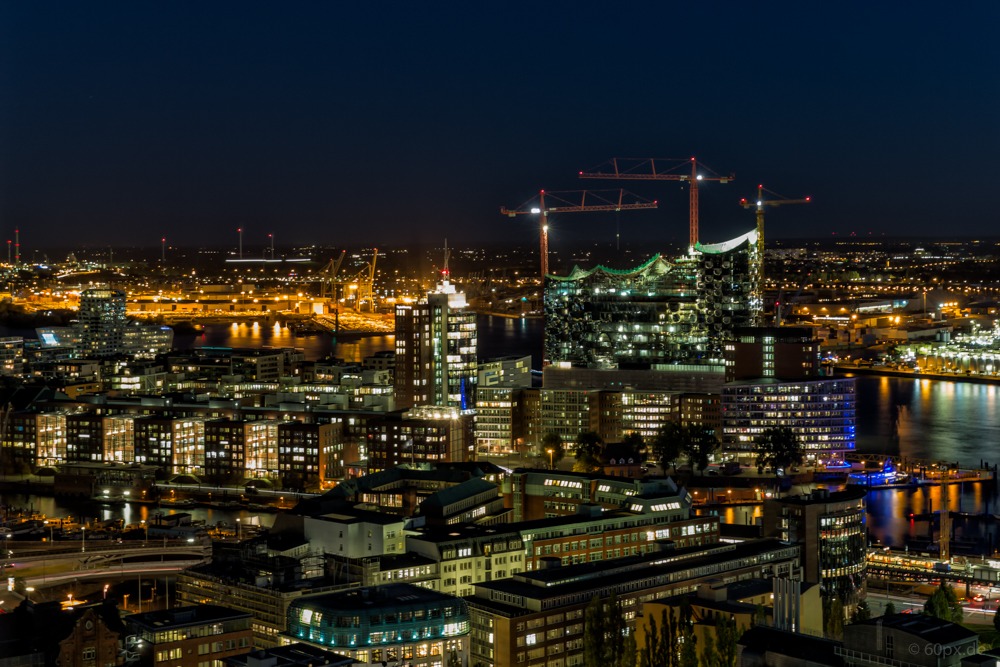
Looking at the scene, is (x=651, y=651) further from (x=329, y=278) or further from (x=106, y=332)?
(x=329, y=278)

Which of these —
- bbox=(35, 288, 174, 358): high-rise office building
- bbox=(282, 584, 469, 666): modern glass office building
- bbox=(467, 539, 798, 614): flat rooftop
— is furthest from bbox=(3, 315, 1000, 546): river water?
bbox=(282, 584, 469, 666): modern glass office building

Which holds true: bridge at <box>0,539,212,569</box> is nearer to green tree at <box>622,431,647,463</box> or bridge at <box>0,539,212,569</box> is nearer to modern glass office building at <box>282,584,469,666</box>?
modern glass office building at <box>282,584,469,666</box>

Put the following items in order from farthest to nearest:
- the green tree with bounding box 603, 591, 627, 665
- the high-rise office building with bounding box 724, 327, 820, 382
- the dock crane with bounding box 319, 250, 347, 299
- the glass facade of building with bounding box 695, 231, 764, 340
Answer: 1. the dock crane with bounding box 319, 250, 347, 299
2. the glass facade of building with bounding box 695, 231, 764, 340
3. the high-rise office building with bounding box 724, 327, 820, 382
4. the green tree with bounding box 603, 591, 627, 665

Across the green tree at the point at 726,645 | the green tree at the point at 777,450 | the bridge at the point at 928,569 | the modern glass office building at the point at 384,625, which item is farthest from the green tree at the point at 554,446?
the green tree at the point at 726,645

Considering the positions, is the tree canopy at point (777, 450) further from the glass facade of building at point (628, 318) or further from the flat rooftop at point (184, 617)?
the flat rooftop at point (184, 617)

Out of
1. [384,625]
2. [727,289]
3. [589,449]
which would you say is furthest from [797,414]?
[384,625]
